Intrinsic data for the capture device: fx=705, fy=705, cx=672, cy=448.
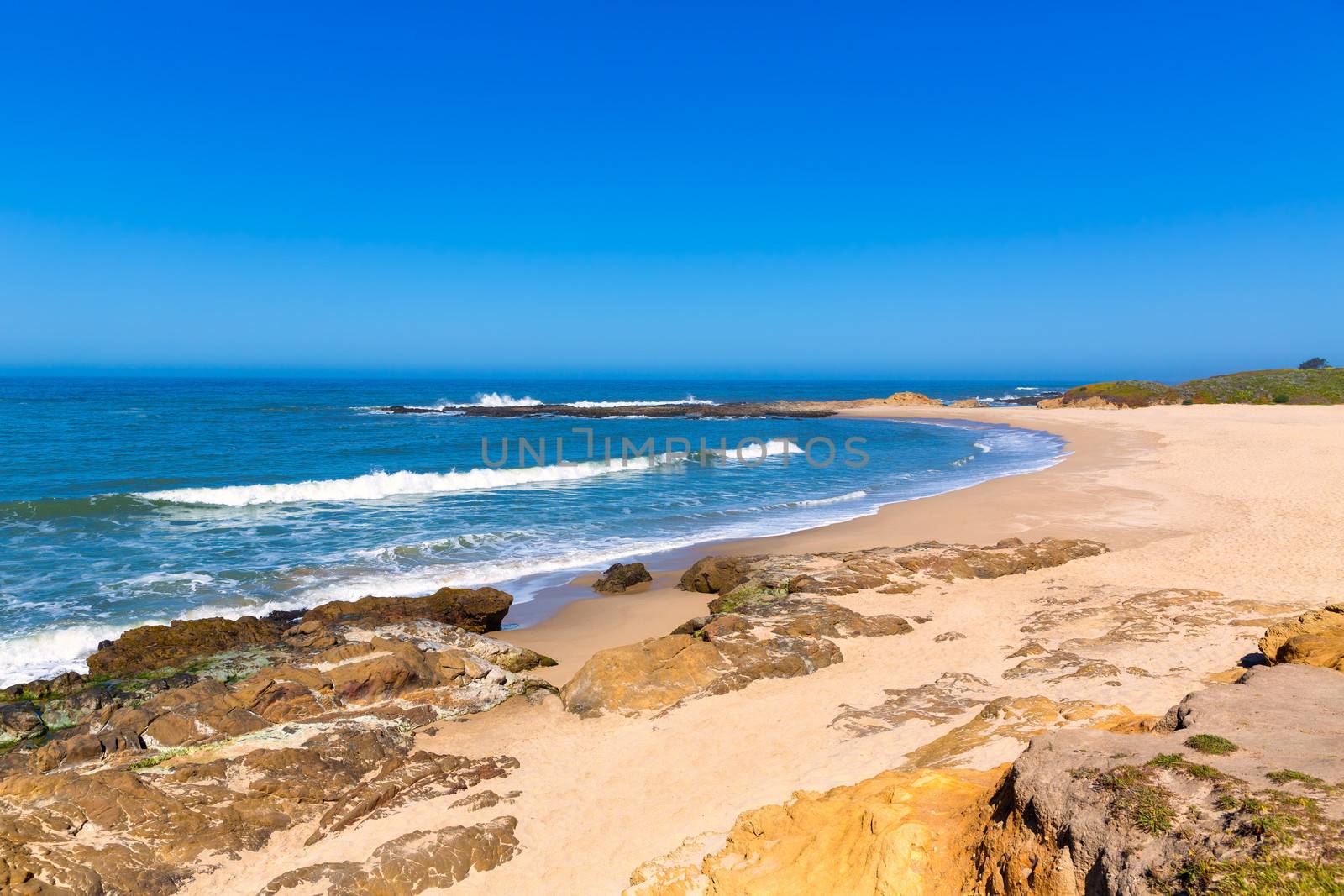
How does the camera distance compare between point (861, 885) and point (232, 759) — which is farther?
point (232, 759)

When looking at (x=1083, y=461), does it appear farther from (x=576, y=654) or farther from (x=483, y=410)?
(x=483, y=410)

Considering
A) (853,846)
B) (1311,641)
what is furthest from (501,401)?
(853,846)

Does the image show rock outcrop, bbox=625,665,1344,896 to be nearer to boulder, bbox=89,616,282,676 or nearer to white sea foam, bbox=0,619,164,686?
boulder, bbox=89,616,282,676

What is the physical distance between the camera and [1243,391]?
56406mm

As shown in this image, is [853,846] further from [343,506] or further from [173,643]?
[343,506]

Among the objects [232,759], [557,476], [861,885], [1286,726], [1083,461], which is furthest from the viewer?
[1083,461]

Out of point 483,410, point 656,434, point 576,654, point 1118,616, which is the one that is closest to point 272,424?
point 483,410

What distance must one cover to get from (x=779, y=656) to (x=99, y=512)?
1941cm

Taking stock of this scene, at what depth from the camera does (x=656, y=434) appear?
4722 centimetres

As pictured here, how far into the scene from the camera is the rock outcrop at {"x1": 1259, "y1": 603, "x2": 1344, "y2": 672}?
A: 5.95 m

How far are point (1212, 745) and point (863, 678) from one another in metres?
4.48

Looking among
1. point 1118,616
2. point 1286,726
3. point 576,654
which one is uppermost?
point 1286,726

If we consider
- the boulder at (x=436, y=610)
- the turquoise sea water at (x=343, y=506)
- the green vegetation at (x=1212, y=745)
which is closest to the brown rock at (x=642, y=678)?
the boulder at (x=436, y=610)

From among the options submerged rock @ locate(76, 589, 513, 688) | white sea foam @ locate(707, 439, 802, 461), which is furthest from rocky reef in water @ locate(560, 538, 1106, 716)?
white sea foam @ locate(707, 439, 802, 461)
